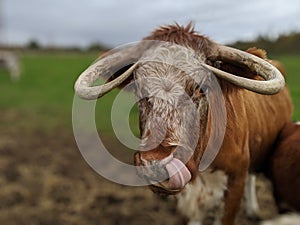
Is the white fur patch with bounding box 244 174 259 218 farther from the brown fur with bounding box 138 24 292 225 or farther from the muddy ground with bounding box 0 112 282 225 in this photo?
the brown fur with bounding box 138 24 292 225

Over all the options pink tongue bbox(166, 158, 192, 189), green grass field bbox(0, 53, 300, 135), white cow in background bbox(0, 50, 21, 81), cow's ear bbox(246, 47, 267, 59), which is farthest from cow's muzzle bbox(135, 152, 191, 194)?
white cow in background bbox(0, 50, 21, 81)

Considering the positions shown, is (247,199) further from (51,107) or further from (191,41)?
(51,107)

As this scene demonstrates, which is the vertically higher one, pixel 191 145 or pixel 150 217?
pixel 191 145

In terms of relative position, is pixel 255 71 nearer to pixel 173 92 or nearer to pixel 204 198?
pixel 173 92

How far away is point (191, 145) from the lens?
3.45m

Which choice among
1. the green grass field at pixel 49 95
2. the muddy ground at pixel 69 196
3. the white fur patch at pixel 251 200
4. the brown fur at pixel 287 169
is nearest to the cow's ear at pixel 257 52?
the brown fur at pixel 287 169

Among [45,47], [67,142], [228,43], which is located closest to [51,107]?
[67,142]

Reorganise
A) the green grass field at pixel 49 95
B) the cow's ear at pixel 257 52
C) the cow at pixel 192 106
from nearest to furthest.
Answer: the cow at pixel 192 106, the cow's ear at pixel 257 52, the green grass field at pixel 49 95

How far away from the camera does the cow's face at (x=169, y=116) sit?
10.4ft

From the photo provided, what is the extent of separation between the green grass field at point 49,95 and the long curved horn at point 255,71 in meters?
2.80

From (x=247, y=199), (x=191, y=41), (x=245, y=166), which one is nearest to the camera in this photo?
(x=191, y=41)

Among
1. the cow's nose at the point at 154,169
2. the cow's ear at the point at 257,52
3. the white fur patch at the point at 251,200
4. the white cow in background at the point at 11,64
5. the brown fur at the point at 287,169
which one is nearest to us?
the cow's nose at the point at 154,169

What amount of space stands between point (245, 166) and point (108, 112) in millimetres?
9564

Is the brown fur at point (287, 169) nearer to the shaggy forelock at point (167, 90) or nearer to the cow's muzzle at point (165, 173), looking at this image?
the shaggy forelock at point (167, 90)
